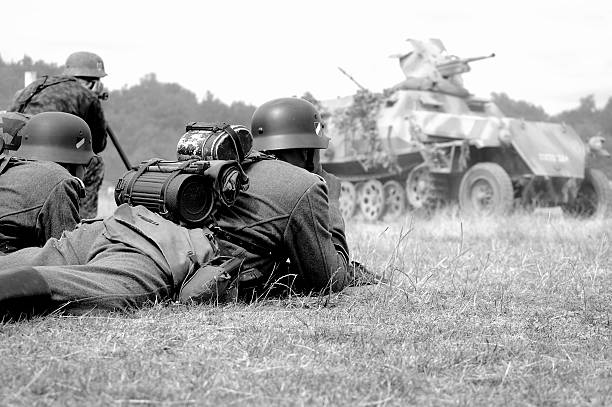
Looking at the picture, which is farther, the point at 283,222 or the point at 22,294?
the point at 283,222

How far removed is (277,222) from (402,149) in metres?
13.4

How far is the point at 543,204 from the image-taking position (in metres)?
16.9

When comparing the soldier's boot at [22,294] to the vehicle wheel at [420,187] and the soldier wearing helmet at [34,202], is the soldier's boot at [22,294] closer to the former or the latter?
the soldier wearing helmet at [34,202]

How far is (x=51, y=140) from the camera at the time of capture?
18.5 feet

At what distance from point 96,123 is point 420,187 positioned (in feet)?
33.7

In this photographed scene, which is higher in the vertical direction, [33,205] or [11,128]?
[11,128]

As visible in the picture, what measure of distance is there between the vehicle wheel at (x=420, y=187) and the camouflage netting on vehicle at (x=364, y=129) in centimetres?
58

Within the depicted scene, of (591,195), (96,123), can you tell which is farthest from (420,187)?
(96,123)

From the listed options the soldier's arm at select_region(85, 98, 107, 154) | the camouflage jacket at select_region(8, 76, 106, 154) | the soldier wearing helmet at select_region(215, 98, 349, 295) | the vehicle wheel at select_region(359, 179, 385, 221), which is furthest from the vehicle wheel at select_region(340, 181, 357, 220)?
the soldier wearing helmet at select_region(215, 98, 349, 295)

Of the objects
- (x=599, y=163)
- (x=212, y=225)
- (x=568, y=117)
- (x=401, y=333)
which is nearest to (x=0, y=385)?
(x=401, y=333)

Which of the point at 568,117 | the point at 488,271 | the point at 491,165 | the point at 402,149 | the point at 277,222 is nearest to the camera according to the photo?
the point at 277,222

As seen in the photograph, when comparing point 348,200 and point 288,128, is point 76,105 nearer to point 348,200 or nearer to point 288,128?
point 288,128

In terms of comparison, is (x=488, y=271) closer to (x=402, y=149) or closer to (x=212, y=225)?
(x=212, y=225)

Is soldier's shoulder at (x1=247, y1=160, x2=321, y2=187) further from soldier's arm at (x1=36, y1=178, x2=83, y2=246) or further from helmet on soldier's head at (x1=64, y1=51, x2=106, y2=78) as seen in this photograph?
helmet on soldier's head at (x1=64, y1=51, x2=106, y2=78)
